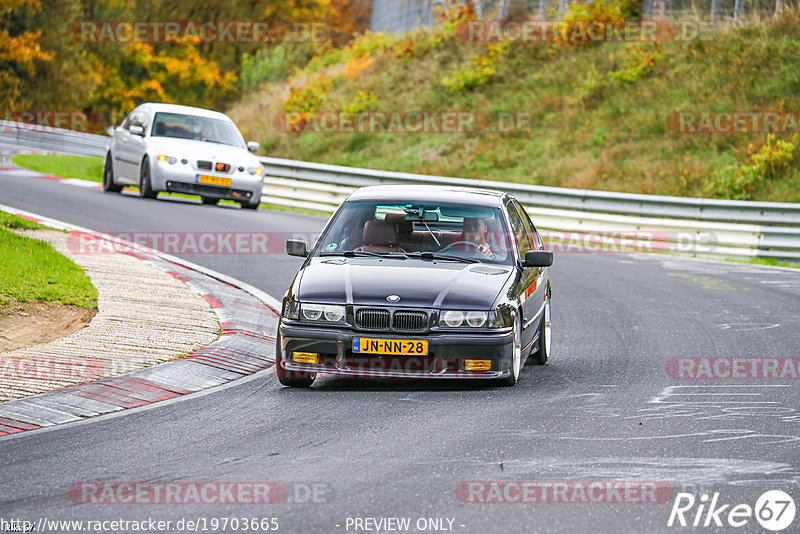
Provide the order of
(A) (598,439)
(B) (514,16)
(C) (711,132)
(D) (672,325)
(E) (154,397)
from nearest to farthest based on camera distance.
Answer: (A) (598,439) < (E) (154,397) < (D) (672,325) < (C) (711,132) < (B) (514,16)

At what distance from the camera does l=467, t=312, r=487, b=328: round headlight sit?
884 centimetres

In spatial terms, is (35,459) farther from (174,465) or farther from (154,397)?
(154,397)

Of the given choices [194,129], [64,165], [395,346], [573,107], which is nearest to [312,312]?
[395,346]

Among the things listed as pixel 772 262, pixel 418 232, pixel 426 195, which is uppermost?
pixel 426 195

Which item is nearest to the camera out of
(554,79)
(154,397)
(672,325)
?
(154,397)

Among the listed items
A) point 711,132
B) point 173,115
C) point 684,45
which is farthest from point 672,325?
point 684,45

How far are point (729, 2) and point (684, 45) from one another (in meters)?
1.68

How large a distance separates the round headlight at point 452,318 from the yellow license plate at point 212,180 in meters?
14.1

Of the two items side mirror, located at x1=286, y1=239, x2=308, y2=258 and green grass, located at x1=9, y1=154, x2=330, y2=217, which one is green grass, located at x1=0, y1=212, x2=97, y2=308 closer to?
side mirror, located at x1=286, y1=239, x2=308, y2=258

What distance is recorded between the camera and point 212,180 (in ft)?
73.5

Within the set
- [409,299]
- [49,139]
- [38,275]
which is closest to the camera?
[409,299]

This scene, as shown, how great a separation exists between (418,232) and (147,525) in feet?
16.4

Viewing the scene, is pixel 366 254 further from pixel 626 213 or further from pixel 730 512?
pixel 626 213

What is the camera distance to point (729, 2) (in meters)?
33.0
